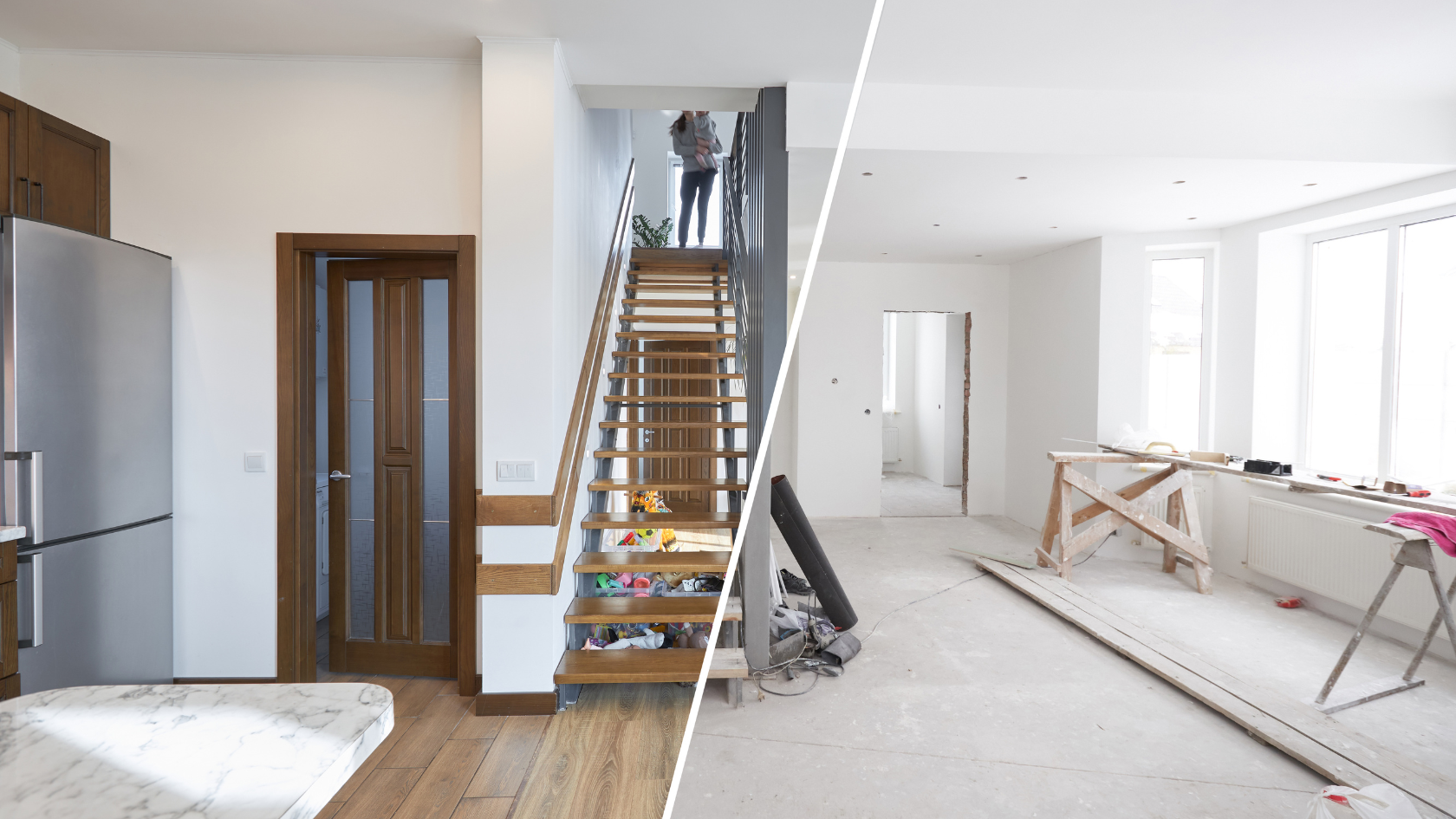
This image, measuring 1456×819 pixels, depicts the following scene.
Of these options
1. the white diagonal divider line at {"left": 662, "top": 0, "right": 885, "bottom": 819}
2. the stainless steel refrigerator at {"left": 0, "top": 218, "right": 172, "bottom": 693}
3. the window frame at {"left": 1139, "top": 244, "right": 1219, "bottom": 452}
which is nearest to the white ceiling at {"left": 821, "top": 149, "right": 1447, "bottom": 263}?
the window frame at {"left": 1139, "top": 244, "right": 1219, "bottom": 452}

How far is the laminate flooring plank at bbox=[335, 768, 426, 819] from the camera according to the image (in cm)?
128

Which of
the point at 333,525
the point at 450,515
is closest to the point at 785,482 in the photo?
the point at 450,515

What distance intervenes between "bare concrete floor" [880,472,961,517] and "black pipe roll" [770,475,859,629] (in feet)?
5.74

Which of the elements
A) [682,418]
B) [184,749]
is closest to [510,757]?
[184,749]

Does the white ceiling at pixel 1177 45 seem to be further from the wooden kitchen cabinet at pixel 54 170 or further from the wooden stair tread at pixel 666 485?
the wooden kitchen cabinet at pixel 54 170

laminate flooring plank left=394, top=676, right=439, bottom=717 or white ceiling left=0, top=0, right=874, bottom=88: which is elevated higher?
white ceiling left=0, top=0, right=874, bottom=88

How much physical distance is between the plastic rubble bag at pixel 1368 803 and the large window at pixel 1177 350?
2.71 m

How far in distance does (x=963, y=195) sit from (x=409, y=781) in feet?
7.47

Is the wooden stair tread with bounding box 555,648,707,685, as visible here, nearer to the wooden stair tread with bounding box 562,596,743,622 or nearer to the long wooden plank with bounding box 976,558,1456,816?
the wooden stair tread with bounding box 562,596,743,622

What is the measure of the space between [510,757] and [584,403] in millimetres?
905

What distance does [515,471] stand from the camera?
5.34 feet

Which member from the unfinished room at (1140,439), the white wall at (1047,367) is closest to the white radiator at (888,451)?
the unfinished room at (1140,439)

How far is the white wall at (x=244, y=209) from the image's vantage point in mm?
1701

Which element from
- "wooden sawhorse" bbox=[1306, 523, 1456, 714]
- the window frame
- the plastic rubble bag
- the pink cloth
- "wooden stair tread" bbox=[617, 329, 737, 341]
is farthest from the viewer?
the window frame
